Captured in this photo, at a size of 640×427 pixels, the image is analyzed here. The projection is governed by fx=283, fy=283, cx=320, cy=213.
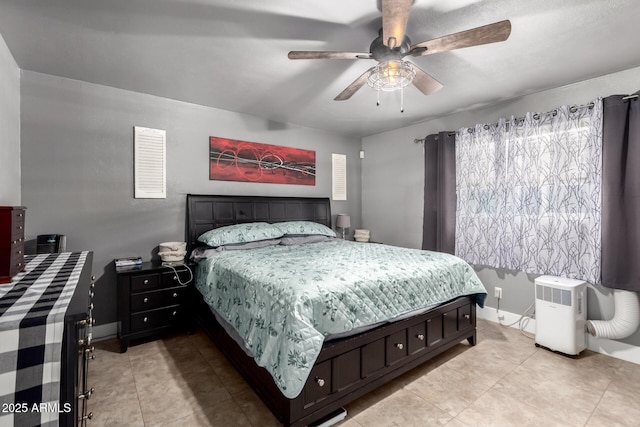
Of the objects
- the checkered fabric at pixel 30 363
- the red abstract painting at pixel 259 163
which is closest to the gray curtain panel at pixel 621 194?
the red abstract painting at pixel 259 163

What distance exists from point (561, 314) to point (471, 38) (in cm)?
258

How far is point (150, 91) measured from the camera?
311cm

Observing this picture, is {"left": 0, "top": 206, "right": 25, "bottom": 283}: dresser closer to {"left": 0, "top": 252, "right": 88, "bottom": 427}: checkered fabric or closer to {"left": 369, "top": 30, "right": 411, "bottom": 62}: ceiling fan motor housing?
{"left": 0, "top": 252, "right": 88, "bottom": 427}: checkered fabric

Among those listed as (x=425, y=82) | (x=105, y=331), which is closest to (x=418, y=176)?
(x=425, y=82)

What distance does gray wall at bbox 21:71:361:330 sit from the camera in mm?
2693

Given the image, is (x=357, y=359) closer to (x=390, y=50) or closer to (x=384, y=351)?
(x=384, y=351)

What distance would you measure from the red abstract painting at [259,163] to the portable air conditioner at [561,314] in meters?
A: 3.24

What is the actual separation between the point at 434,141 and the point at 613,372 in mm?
2951

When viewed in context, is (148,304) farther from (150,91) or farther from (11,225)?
(150,91)

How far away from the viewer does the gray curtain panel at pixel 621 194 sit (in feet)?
8.14

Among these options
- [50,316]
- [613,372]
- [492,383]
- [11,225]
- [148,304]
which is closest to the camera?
[50,316]

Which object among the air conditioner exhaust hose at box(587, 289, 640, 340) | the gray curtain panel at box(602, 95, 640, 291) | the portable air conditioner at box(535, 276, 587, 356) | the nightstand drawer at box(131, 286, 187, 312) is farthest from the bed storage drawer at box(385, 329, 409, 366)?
the nightstand drawer at box(131, 286, 187, 312)

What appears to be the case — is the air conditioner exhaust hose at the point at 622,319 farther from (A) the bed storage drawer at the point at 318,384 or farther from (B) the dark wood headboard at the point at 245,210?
(B) the dark wood headboard at the point at 245,210

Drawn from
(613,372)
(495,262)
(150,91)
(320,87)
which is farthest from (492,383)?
(150,91)
